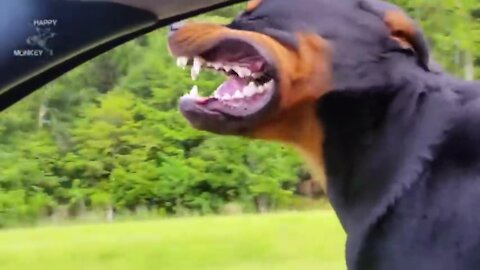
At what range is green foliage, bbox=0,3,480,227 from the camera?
177 centimetres

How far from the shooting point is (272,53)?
4.67ft

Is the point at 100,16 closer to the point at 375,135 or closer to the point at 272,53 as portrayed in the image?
the point at 272,53

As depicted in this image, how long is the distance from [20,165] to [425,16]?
0.84 meters

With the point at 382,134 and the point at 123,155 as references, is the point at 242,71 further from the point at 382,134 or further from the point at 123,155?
the point at 123,155

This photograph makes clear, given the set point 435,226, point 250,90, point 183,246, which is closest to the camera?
point 435,226

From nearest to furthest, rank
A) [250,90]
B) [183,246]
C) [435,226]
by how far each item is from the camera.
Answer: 1. [435,226]
2. [250,90]
3. [183,246]

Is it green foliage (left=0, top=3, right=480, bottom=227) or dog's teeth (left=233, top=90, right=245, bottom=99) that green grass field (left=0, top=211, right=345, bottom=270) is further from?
dog's teeth (left=233, top=90, right=245, bottom=99)

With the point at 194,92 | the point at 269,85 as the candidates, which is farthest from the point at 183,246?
the point at 269,85

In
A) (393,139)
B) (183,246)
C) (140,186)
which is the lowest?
(183,246)

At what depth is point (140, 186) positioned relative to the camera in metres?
1.80

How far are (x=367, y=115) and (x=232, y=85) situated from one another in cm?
24

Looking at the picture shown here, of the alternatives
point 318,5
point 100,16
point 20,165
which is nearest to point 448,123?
point 318,5

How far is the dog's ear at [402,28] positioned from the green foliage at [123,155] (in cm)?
34

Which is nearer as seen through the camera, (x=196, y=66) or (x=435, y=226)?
(x=435, y=226)
